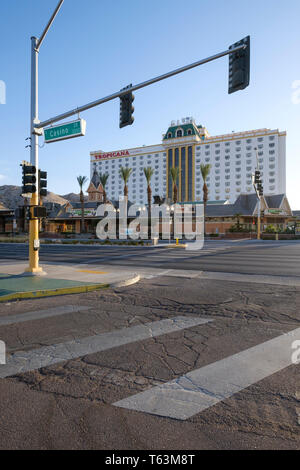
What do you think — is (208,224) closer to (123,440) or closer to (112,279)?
(112,279)

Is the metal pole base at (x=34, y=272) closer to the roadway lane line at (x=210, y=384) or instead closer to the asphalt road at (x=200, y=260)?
the asphalt road at (x=200, y=260)

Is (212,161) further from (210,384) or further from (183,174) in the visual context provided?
(210,384)

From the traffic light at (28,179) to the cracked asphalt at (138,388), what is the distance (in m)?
5.47

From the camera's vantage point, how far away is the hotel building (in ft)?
449

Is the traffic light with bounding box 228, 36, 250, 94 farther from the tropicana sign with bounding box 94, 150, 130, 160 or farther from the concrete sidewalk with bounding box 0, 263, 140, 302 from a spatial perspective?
the tropicana sign with bounding box 94, 150, 130, 160

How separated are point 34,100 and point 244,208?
174 feet

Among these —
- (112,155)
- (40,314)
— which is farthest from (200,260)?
(112,155)

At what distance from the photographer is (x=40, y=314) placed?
640 centimetres

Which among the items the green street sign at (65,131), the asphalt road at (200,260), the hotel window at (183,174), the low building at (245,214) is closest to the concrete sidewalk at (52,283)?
the asphalt road at (200,260)

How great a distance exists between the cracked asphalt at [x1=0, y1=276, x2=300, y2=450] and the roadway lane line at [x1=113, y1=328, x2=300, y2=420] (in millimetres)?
89

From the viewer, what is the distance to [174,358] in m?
4.07

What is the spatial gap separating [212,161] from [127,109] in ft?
475

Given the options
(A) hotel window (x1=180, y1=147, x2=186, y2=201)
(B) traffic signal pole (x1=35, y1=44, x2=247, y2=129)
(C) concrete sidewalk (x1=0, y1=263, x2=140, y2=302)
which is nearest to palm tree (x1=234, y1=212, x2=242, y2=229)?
(C) concrete sidewalk (x1=0, y1=263, x2=140, y2=302)

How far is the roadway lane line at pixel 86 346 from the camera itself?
3.92 meters
